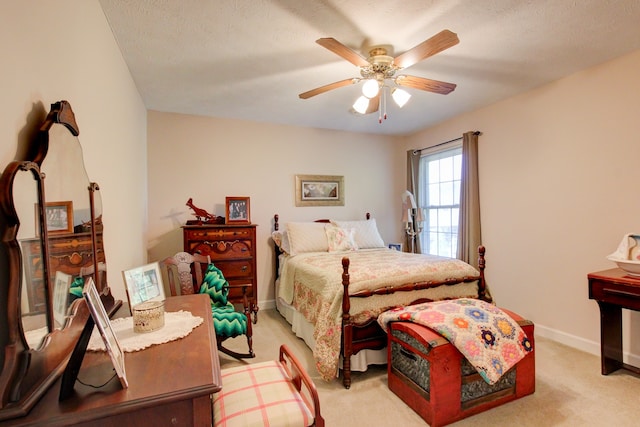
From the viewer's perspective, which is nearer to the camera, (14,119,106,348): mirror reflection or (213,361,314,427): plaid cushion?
(14,119,106,348): mirror reflection

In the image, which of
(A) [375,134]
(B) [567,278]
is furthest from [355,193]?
(B) [567,278]

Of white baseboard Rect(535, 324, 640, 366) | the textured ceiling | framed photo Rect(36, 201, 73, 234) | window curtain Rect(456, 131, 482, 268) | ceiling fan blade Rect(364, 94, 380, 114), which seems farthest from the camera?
window curtain Rect(456, 131, 482, 268)

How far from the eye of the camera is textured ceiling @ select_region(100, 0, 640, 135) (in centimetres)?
186

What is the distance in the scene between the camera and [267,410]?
45.8 inches

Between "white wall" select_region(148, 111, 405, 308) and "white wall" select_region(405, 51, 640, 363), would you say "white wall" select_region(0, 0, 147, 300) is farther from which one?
"white wall" select_region(405, 51, 640, 363)

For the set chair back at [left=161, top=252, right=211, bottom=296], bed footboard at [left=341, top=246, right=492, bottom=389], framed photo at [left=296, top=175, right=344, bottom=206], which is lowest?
bed footboard at [left=341, top=246, right=492, bottom=389]

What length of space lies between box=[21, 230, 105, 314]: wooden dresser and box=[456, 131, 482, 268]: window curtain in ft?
11.8

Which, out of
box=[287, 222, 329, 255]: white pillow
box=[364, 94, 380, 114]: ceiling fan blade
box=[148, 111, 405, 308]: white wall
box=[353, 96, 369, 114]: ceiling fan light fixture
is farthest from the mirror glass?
box=[148, 111, 405, 308]: white wall

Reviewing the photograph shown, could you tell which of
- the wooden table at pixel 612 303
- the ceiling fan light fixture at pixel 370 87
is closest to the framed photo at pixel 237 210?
the ceiling fan light fixture at pixel 370 87

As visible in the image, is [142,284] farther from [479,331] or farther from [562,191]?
[562,191]

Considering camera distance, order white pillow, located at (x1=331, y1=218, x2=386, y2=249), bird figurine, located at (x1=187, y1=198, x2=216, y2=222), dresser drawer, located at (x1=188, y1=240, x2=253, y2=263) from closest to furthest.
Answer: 1. dresser drawer, located at (x1=188, y1=240, x2=253, y2=263)
2. bird figurine, located at (x1=187, y1=198, x2=216, y2=222)
3. white pillow, located at (x1=331, y1=218, x2=386, y2=249)

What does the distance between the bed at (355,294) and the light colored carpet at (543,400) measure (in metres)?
0.13

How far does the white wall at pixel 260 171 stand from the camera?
364 centimetres

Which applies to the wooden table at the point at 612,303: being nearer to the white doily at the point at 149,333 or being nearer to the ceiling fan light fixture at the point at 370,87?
the ceiling fan light fixture at the point at 370,87
